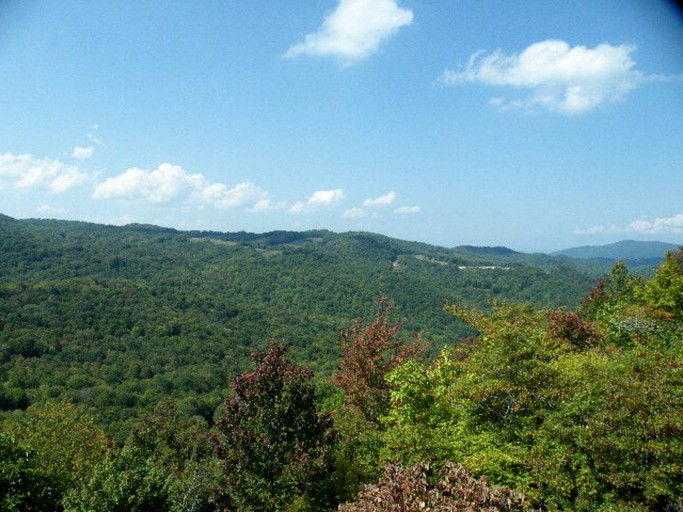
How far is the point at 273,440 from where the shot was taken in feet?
31.6

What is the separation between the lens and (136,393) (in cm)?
5284

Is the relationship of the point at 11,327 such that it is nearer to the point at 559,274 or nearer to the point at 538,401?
the point at 538,401

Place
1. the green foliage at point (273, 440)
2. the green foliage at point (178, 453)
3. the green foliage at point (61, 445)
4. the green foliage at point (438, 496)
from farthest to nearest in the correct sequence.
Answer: the green foliage at point (61, 445), the green foliage at point (178, 453), the green foliage at point (273, 440), the green foliage at point (438, 496)

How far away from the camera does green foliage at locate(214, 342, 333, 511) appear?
30.2ft

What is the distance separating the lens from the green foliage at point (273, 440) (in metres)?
9.20

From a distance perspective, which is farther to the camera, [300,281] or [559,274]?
[559,274]

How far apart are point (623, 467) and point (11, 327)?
238 ft

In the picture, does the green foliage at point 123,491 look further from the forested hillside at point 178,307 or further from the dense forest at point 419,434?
the forested hillside at point 178,307

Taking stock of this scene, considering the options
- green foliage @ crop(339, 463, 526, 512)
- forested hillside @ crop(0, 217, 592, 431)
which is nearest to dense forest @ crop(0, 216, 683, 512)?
green foliage @ crop(339, 463, 526, 512)

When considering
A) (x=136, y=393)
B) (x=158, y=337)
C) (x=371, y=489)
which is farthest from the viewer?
(x=158, y=337)

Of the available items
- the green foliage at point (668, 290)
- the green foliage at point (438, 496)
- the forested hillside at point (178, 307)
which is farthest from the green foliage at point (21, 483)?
the green foliage at point (668, 290)

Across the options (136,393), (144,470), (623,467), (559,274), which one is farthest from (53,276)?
(559,274)

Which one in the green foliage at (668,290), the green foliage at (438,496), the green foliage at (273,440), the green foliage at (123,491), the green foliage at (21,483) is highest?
the green foliage at (668,290)

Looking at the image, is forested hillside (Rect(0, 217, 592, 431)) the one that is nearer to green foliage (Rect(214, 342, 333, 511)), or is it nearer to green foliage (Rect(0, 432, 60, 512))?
green foliage (Rect(0, 432, 60, 512))
